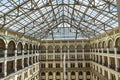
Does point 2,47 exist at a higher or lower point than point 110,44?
lower

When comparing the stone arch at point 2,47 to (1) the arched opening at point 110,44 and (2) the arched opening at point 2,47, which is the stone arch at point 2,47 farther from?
(1) the arched opening at point 110,44

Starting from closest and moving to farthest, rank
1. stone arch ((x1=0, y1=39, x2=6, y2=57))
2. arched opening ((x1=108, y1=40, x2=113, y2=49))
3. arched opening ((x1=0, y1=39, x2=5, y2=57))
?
stone arch ((x1=0, y1=39, x2=6, y2=57)) < arched opening ((x1=0, y1=39, x2=5, y2=57)) < arched opening ((x1=108, y1=40, x2=113, y2=49))

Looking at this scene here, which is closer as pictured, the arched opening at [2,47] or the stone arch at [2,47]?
the stone arch at [2,47]

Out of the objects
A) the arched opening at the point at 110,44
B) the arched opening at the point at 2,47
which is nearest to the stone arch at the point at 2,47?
the arched opening at the point at 2,47

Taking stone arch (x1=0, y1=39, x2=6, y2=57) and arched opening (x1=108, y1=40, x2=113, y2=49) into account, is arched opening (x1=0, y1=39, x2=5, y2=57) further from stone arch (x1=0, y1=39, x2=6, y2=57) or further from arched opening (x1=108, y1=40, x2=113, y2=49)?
arched opening (x1=108, y1=40, x2=113, y2=49)

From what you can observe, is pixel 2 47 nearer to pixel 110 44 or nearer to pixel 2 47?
pixel 2 47

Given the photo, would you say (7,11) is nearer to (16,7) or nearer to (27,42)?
(16,7)

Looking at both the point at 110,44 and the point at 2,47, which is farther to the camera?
the point at 110,44

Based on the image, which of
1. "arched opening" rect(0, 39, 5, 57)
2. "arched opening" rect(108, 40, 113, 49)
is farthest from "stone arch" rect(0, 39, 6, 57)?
"arched opening" rect(108, 40, 113, 49)

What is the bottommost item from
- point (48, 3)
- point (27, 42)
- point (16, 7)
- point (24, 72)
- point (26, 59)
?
point (24, 72)

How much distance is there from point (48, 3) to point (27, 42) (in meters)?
17.7

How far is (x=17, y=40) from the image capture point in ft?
120

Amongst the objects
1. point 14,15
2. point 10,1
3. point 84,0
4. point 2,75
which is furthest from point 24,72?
point 84,0

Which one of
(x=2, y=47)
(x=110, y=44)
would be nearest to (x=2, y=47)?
(x=2, y=47)
